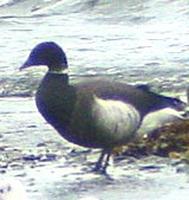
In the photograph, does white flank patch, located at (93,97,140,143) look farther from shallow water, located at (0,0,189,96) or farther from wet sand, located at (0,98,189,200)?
shallow water, located at (0,0,189,96)

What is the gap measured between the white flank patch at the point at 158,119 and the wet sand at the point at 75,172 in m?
0.24

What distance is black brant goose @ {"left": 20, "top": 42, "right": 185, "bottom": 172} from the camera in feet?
31.7

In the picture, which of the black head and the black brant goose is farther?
the black head

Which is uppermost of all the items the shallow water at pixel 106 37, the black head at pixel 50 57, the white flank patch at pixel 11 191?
the black head at pixel 50 57

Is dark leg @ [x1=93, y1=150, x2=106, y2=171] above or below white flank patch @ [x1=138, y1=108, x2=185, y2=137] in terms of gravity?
below

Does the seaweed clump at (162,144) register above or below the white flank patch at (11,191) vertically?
below

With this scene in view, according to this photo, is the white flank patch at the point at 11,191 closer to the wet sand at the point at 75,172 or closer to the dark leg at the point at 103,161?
the wet sand at the point at 75,172

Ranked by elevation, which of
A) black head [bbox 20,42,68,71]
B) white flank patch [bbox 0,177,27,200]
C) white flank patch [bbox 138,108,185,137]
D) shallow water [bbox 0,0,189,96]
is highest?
black head [bbox 20,42,68,71]

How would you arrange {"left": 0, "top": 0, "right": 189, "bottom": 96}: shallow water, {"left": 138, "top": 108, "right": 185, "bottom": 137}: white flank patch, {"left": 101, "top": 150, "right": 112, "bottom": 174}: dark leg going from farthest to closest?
1. {"left": 0, "top": 0, "right": 189, "bottom": 96}: shallow water
2. {"left": 138, "top": 108, "right": 185, "bottom": 137}: white flank patch
3. {"left": 101, "top": 150, "right": 112, "bottom": 174}: dark leg

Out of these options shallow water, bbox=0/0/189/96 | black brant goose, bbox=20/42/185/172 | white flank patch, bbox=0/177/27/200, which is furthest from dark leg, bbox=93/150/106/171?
shallow water, bbox=0/0/189/96

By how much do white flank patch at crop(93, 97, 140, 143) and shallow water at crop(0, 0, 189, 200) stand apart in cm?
27

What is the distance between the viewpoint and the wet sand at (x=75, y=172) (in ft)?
29.0

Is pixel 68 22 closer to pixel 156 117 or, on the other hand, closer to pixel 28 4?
pixel 28 4

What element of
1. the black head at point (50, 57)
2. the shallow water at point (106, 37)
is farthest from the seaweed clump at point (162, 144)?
the shallow water at point (106, 37)
